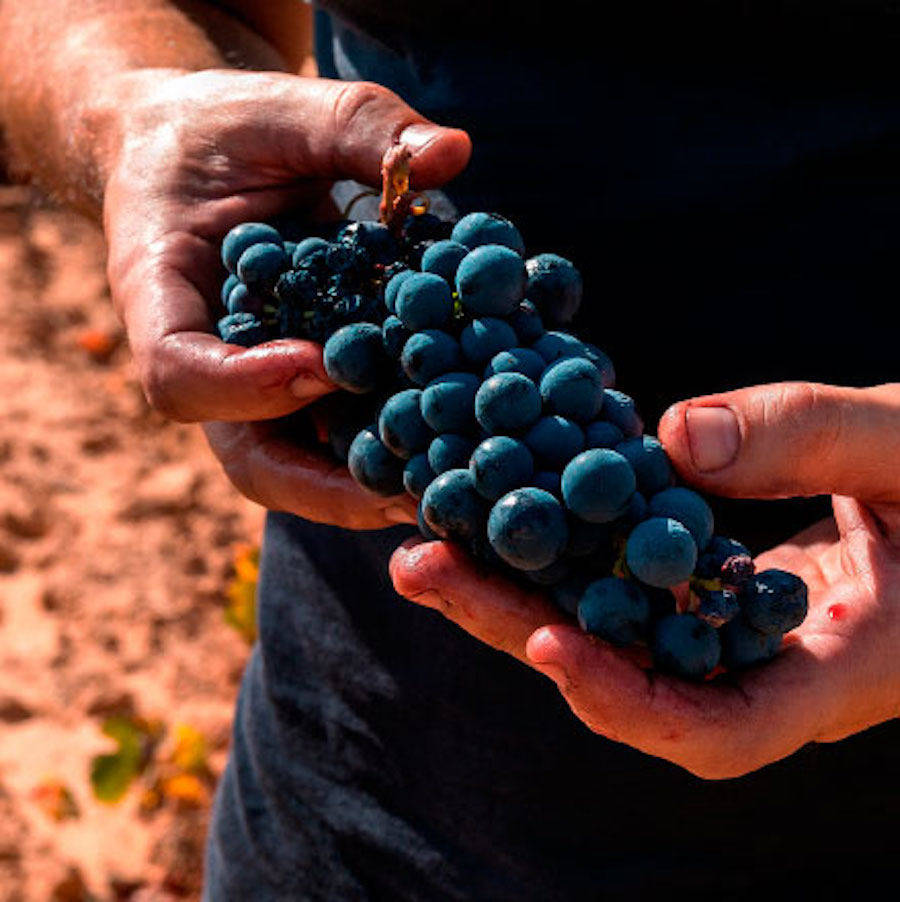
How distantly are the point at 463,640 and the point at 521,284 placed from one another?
0.50 meters

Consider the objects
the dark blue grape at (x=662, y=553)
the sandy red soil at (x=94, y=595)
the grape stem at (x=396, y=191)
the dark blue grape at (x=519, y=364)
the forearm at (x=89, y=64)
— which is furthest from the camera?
the sandy red soil at (x=94, y=595)

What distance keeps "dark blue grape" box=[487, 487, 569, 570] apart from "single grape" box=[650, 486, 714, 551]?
0.27ft

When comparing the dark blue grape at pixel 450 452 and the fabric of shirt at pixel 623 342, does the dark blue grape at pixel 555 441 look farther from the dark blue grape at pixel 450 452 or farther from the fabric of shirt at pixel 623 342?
the fabric of shirt at pixel 623 342

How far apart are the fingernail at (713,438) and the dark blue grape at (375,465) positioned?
28 cm

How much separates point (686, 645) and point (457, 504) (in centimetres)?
22

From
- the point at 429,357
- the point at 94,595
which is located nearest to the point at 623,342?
the point at 429,357

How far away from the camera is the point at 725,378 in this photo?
4.47 ft

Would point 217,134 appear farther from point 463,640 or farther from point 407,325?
point 463,640

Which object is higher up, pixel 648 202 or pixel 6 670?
pixel 648 202

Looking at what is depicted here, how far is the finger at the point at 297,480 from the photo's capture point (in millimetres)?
1240

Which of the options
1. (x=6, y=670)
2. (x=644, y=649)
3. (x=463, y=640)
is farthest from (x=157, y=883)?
(x=644, y=649)

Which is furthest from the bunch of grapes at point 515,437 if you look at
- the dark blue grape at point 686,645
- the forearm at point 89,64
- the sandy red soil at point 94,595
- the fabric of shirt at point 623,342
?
the sandy red soil at point 94,595

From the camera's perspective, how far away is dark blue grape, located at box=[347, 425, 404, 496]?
1146mm

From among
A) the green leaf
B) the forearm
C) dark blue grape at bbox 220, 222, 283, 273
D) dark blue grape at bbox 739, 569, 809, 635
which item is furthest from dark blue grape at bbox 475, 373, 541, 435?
the green leaf
